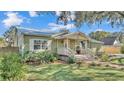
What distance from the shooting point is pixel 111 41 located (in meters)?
3.80

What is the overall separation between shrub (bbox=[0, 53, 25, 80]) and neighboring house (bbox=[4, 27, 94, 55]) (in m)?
0.14

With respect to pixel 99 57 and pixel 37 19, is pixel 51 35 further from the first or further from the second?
pixel 99 57

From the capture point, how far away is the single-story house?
377 cm

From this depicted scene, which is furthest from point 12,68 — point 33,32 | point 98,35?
point 98,35

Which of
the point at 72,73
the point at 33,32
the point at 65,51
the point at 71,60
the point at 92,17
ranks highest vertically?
the point at 92,17

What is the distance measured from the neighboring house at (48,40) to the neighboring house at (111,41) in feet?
0.66

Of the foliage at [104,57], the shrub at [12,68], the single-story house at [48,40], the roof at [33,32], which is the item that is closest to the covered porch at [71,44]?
the single-story house at [48,40]

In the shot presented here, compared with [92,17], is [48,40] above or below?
below

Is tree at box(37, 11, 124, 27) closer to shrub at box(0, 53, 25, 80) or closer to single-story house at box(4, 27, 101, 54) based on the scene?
single-story house at box(4, 27, 101, 54)

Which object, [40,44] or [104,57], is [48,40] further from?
[104,57]
